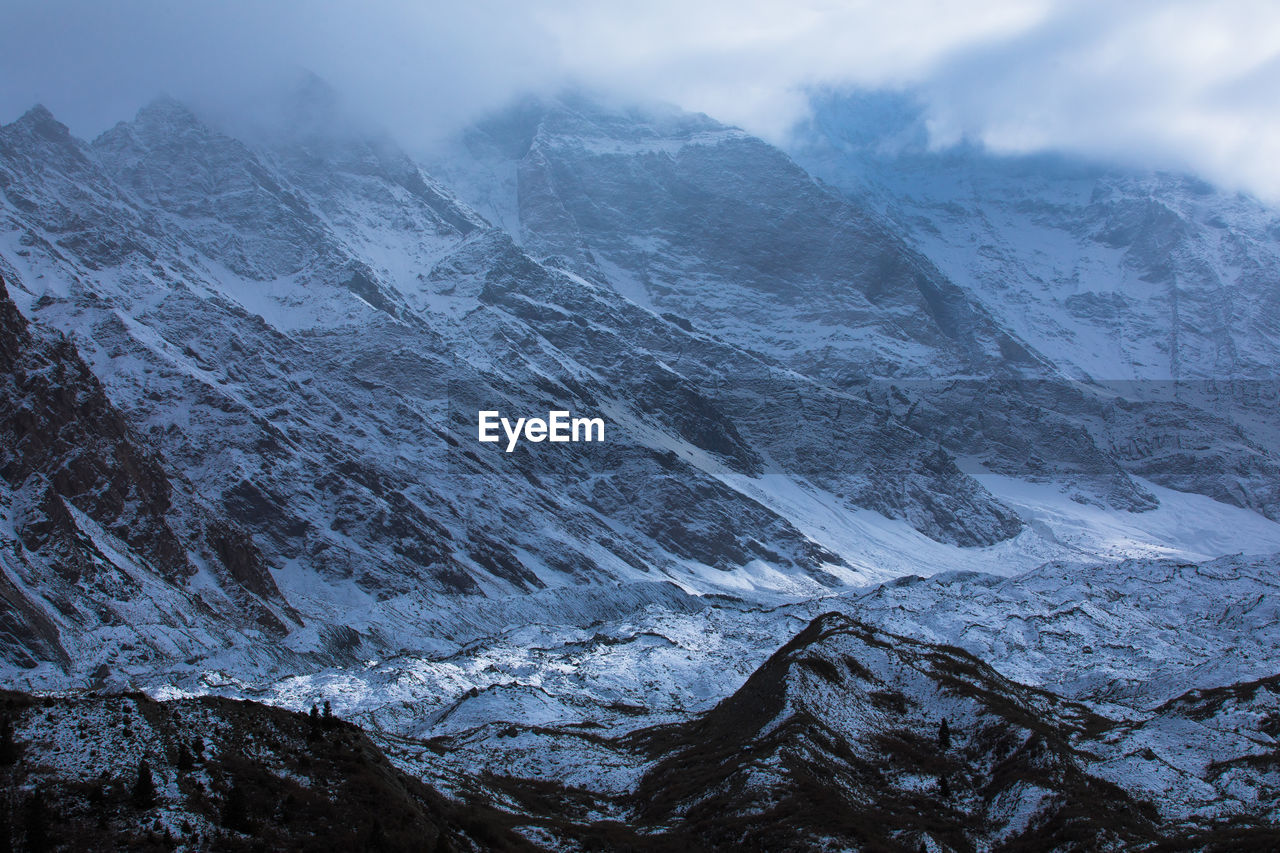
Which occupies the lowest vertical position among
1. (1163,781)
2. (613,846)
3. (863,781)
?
(613,846)

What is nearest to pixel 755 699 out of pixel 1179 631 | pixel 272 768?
pixel 272 768

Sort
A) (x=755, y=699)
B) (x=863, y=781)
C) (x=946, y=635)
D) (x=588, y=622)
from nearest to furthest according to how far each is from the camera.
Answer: (x=863, y=781), (x=755, y=699), (x=946, y=635), (x=588, y=622)

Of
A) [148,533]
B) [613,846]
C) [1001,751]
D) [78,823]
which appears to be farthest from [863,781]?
[148,533]

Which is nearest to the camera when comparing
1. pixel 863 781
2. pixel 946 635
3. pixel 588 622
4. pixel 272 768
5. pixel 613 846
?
pixel 272 768

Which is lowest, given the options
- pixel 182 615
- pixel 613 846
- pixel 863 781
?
pixel 182 615

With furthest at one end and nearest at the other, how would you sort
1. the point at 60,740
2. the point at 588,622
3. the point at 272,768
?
the point at 588,622 → the point at 272,768 → the point at 60,740

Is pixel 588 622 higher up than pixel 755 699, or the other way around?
pixel 755 699

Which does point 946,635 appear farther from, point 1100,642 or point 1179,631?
point 1179,631

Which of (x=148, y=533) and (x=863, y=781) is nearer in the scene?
(x=863, y=781)

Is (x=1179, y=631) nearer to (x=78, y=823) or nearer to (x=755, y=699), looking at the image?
(x=755, y=699)
